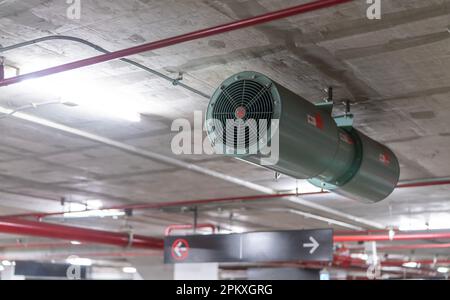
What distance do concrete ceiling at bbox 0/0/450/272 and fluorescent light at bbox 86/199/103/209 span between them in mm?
1684

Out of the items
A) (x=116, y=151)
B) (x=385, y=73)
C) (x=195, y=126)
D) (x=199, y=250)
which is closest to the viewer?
(x=385, y=73)

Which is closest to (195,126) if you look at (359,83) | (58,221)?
(359,83)

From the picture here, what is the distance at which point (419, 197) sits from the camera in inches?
322

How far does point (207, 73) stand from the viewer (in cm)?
427

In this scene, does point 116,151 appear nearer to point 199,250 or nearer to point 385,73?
point 199,250

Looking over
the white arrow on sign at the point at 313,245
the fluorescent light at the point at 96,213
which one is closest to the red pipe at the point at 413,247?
the white arrow on sign at the point at 313,245

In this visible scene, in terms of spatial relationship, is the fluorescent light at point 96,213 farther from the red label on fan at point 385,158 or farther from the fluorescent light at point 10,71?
the red label on fan at point 385,158

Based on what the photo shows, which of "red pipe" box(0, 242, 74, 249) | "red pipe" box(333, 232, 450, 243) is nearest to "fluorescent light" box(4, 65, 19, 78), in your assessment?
"red pipe" box(333, 232, 450, 243)

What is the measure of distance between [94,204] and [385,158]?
6.17 meters

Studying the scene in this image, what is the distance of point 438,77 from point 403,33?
30.5 inches

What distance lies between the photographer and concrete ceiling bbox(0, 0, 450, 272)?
340 centimetres

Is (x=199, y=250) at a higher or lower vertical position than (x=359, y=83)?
Answer: lower

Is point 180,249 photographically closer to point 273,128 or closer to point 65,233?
point 65,233

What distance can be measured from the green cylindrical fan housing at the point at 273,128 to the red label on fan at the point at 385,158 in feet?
1.89
